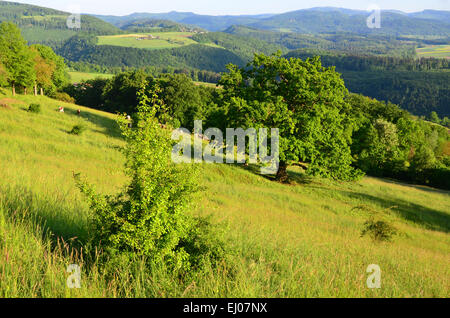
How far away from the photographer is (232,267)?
5.37m

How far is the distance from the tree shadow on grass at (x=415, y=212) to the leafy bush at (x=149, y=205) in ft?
70.0

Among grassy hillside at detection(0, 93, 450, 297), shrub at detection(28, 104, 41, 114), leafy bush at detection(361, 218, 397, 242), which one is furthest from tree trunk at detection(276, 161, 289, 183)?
shrub at detection(28, 104, 41, 114)

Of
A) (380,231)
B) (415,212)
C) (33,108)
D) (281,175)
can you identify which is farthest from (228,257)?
(33,108)

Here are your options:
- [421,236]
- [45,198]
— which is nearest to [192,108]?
[421,236]

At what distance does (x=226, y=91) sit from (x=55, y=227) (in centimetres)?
2417

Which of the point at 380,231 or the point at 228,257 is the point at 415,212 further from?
the point at 228,257

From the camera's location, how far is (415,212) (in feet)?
82.4

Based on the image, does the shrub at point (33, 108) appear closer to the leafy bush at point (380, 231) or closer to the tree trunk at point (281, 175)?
the tree trunk at point (281, 175)

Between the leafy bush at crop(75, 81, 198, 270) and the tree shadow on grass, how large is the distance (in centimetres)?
2134

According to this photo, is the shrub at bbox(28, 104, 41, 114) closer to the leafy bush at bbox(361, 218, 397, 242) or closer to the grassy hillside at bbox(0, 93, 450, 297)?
the grassy hillside at bbox(0, 93, 450, 297)

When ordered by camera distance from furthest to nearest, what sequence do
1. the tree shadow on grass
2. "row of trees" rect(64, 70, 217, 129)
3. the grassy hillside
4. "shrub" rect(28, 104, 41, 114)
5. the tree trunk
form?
"row of trees" rect(64, 70, 217, 129), "shrub" rect(28, 104, 41, 114), the tree trunk, the tree shadow on grass, the grassy hillside

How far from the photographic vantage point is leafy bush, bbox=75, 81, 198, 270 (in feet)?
16.5

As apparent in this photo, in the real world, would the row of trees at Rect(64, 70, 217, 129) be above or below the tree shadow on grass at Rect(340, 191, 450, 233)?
above

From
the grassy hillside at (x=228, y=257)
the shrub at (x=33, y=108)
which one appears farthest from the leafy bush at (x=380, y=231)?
the shrub at (x=33, y=108)
